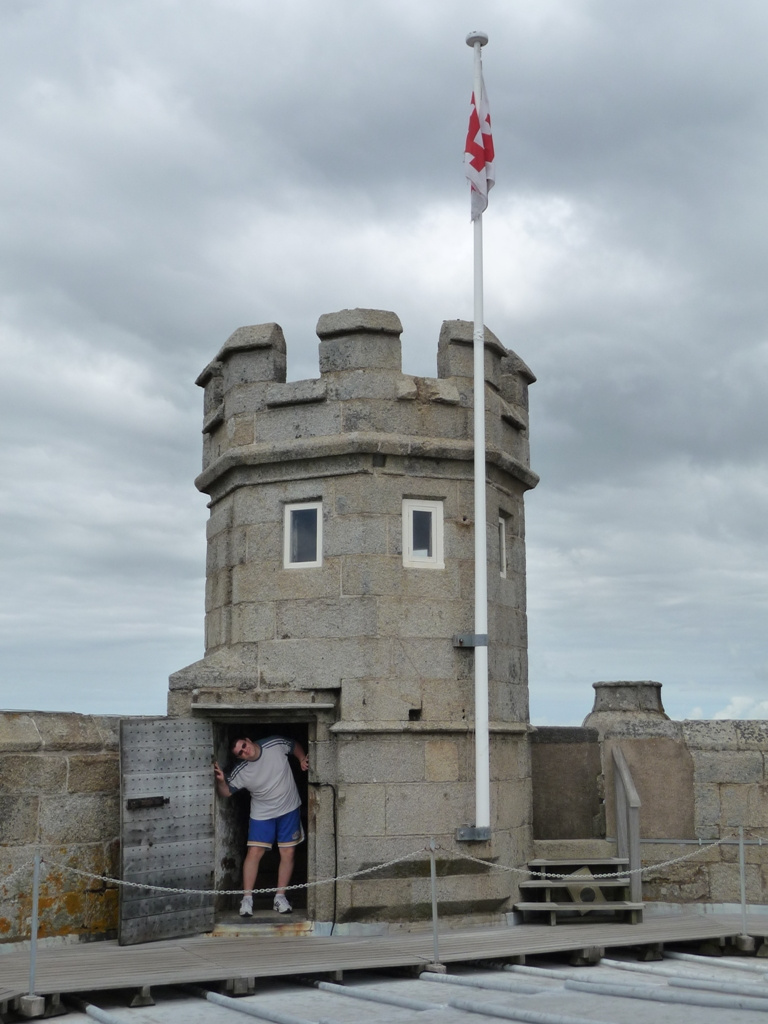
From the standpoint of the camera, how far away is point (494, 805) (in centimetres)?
1104

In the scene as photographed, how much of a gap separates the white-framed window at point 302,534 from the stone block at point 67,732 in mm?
2381

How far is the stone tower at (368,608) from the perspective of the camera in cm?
1064

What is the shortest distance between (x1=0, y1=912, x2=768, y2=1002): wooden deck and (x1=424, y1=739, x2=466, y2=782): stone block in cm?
136

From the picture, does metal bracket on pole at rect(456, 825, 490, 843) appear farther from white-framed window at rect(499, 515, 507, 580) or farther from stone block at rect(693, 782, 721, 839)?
stone block at rect(693, 782, 721, 839)

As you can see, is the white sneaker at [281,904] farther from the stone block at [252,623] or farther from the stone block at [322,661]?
the stone block at [252,623]

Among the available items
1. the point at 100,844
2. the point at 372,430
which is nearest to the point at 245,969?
the point at 100,844

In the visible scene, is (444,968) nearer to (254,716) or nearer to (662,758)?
(254,716)

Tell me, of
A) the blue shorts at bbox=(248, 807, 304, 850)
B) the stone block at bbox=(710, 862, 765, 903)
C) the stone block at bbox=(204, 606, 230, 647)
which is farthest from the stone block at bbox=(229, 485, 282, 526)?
the stone block at bbox=(710, 862, 765, 903)

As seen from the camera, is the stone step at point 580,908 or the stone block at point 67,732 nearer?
the stone block at point 67,732

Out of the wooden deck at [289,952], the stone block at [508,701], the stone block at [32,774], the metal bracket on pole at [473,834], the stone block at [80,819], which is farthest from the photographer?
the stone block at [508,701]

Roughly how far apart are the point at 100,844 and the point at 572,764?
16.6 feet

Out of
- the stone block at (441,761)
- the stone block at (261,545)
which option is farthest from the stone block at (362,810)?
the stone block at (261,545)

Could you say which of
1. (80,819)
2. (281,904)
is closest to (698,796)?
(281,904)

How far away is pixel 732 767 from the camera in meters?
12.2
